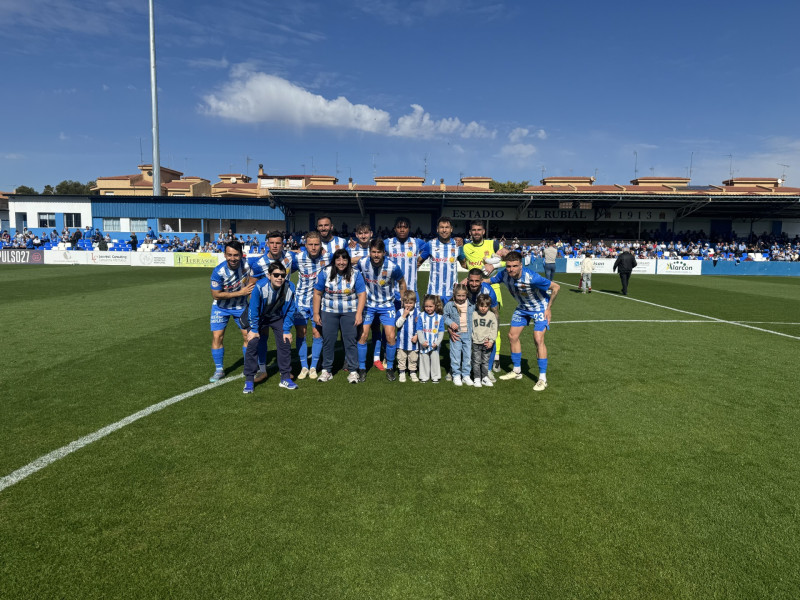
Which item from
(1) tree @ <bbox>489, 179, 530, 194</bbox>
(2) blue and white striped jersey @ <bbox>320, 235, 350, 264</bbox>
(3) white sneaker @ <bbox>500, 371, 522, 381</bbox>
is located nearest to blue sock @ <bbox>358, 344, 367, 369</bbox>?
(2) blue and white striped jersey @ <bbox>320, 235, 350, 264</bbox>

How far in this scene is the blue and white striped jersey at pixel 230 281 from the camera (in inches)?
255

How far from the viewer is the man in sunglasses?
237 inches

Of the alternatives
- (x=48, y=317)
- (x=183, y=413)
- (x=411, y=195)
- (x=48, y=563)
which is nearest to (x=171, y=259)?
(x=411, y=195)

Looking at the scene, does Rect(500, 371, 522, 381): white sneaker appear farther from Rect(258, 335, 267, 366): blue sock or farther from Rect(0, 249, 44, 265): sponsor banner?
Rect(0, 249, 44, 265): sponsor banner

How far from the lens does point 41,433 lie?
4707 mm

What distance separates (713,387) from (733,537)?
3.89m

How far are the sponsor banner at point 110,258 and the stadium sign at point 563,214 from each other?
26.6m

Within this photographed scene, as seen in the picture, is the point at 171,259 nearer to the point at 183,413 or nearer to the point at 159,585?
the point at 183,413

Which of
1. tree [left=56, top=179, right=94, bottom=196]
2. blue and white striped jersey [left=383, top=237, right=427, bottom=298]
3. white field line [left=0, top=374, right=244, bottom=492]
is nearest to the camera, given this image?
white field line [left=0, top=374, right=244, bottom=492]

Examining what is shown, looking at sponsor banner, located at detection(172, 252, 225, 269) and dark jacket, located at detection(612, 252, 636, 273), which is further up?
dark jacket, located at detection(612, 252, 636, 273)

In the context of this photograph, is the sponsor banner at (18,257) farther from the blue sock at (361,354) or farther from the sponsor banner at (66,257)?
the blue sock at (361,354)

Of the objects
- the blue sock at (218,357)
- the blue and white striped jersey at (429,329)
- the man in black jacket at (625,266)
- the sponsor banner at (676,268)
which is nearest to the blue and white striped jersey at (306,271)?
the blue sock at (218,357)

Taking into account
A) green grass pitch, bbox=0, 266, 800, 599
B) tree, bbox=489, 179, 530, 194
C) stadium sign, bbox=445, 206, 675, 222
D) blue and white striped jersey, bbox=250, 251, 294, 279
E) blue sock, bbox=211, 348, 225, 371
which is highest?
tree, bbox=489, 179, 530, 194

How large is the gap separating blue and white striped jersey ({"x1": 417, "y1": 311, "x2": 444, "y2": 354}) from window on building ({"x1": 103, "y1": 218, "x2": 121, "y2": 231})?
48525mm
